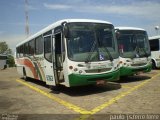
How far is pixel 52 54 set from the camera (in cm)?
1171

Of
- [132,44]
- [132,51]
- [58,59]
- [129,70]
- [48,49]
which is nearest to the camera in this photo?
[58,59]

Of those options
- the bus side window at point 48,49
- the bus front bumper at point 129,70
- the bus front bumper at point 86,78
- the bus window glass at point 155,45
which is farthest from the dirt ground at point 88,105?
the bus window glass at point 155,45

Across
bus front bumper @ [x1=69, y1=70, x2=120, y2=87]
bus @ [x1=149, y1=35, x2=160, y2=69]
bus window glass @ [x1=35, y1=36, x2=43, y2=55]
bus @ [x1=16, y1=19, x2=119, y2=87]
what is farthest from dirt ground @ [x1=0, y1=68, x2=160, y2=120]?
bus @ [x1=149, y1=35, x2=160, y2=69]

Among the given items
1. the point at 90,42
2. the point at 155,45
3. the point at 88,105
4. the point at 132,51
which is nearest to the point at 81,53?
the point at 90,42

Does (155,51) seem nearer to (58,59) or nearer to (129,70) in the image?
(129,70)

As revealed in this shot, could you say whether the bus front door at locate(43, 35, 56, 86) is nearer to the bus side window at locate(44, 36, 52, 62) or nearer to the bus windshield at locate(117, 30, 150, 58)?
the bus side window at locate(44, 36, 52, 62)

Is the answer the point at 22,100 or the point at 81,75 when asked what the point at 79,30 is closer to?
the point at 81,75

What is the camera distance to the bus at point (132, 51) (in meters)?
13.9

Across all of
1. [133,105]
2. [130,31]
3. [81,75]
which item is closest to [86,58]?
[81,75]

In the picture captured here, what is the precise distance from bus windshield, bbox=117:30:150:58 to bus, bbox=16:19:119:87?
2.86 m

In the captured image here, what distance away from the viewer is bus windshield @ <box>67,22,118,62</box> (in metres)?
10.3

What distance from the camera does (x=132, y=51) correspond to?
46.9 ft

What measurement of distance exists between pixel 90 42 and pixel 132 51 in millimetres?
4426

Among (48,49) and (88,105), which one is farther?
(48,49)
